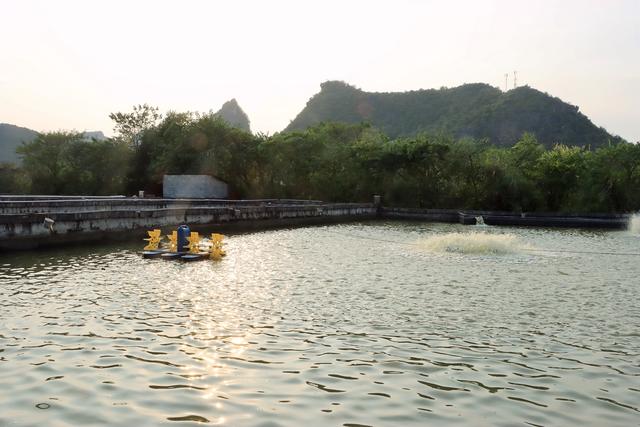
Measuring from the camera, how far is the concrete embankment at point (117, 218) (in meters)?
22.1

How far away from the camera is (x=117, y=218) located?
2656 cm

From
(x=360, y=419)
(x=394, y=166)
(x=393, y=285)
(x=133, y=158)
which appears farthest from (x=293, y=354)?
(x=133, y=158)

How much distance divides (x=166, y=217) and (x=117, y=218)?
13.7 ft

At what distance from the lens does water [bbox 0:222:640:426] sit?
6359 millimetres

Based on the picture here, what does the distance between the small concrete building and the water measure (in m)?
44.7

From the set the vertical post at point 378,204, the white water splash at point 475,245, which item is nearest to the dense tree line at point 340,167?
the vertical post at point 378,204

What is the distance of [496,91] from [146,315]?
145816 mm

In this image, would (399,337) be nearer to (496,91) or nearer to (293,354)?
(293,354)

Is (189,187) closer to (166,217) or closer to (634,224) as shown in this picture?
(166,217)

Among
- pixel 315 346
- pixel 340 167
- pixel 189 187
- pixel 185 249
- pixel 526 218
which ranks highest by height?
pixel 340 167

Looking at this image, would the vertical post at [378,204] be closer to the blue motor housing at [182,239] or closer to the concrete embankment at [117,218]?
the concrete embankment at [117,218]

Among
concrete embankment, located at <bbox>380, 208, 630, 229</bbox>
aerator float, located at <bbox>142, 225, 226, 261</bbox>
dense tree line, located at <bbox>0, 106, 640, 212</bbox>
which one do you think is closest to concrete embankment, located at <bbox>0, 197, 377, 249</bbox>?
aerator float, located at <bbox>142, 225, 226, 261</bbox>

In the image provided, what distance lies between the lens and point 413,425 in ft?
19.6

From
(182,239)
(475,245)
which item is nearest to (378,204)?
(475,245)
